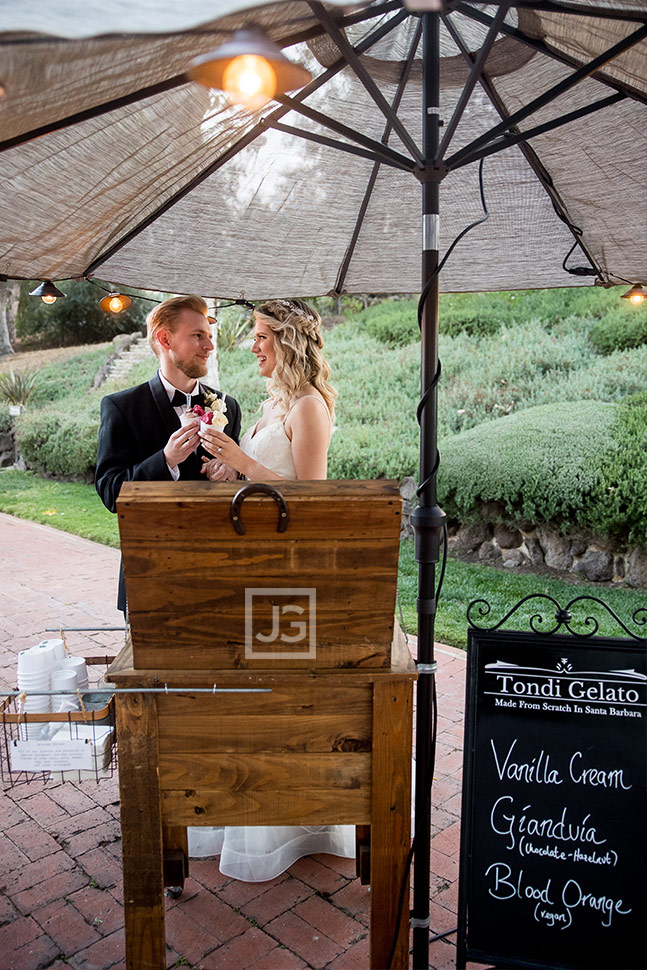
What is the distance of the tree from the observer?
20.4 metres

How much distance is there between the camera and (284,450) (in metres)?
2.88

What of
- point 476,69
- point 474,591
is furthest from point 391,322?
point 476,69

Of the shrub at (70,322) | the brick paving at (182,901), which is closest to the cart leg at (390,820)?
the brick paving at (182,901)

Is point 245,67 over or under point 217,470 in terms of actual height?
over

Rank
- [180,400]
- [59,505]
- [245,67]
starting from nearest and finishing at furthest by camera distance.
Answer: [245,67] → [180,400] → [59,505]

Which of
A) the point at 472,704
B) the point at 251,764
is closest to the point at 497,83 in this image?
the point at 472,704

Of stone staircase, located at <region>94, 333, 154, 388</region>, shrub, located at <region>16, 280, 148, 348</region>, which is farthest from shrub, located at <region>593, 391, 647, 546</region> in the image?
shrub, located at <region>16, 280, 148, 348</region>

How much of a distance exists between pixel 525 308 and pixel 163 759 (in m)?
11.8

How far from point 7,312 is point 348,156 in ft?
69.5

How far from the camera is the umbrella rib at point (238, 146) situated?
202cm

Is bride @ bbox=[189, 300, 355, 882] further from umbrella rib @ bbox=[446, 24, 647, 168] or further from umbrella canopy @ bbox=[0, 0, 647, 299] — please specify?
umbrella rib @ bbox=[446, 24, 647, 168]

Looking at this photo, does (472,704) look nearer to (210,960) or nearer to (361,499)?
(361,499)

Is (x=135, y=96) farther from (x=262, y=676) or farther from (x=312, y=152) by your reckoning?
(x=262, y=676)

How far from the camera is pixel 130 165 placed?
7.68ft
